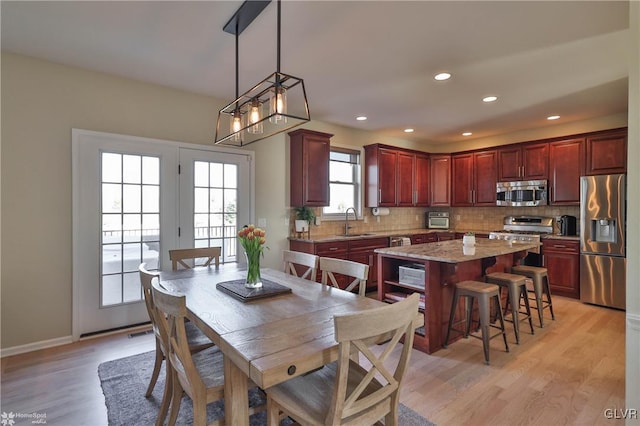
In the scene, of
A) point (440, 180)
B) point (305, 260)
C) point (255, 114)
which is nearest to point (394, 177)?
point (440, 180)

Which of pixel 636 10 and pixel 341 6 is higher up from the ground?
pixel 341 6

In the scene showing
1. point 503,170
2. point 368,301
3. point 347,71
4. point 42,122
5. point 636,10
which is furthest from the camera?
point 503,170

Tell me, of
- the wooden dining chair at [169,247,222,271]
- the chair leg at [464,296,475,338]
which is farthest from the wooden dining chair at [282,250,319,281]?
the chair leg at [464,296,475,338]

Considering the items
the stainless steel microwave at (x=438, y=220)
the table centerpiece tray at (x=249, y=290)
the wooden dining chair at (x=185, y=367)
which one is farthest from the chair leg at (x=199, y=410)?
the stainless steel microwave at (x=438, y=220)

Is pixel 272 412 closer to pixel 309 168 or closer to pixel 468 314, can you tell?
pixel 468 314

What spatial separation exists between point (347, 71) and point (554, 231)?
4304mm

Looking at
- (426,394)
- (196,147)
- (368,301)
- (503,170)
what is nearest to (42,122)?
(196,147)

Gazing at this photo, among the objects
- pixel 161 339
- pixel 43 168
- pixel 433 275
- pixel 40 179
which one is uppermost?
pixel 43 168

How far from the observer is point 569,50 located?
274 cm

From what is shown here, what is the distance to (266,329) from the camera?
147 centimetres

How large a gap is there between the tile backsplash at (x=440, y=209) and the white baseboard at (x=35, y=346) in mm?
2792

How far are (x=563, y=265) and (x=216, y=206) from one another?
16.2ft

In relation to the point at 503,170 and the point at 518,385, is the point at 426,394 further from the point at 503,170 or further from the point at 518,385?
the point at 503,170

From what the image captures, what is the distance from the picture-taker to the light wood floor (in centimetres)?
206
